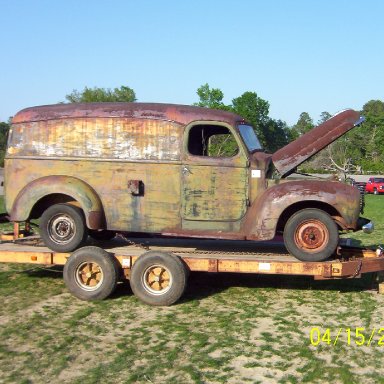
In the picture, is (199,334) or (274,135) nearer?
(199,334)

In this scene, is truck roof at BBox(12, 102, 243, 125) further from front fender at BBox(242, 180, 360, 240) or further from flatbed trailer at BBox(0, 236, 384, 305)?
flatbed trailer at BBox(0, 236, 384, 305)

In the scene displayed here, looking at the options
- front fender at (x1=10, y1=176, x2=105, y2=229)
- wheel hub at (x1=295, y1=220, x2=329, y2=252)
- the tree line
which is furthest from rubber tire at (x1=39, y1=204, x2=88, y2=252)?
the tree line

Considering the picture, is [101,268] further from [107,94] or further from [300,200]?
[107,94]

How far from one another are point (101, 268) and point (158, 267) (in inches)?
29.8

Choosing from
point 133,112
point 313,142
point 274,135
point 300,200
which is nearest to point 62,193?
point 133,112

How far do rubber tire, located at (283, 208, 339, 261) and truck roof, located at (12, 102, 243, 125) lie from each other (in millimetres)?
1610

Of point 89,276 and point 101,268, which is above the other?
point 101,268

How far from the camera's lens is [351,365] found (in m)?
5.02

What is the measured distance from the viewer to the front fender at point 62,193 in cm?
727

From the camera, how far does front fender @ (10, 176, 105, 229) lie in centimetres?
727

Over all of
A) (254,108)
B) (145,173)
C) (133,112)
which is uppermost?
(254,108)

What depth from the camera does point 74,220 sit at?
7344mm

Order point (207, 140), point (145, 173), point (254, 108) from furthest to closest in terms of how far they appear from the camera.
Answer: point (254, 108), point (207, 140), point (145, 173)

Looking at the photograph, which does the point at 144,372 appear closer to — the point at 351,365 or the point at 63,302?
the point at 351,365
